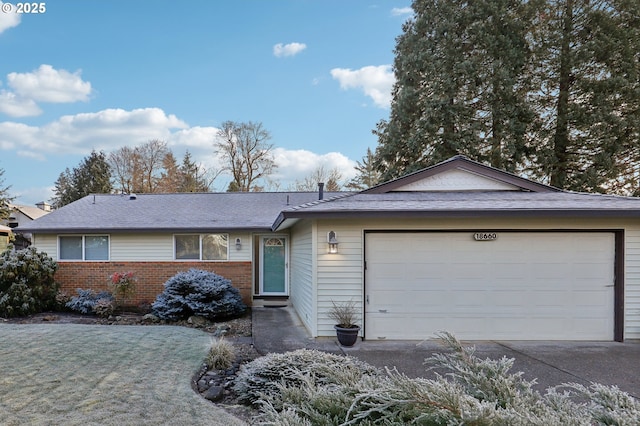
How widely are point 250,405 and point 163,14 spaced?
10.3m

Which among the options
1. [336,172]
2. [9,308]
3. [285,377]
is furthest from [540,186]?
[336,172]

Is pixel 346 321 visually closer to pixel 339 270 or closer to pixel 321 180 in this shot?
pixel 339 270

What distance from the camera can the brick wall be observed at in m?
10.1

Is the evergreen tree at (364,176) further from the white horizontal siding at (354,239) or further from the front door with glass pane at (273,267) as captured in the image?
the white horizontal siding at (354,239)

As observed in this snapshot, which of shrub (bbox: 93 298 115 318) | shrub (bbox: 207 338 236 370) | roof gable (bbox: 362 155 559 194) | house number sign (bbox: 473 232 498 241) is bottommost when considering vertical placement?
shrub (bbox: 93 298 115 318)

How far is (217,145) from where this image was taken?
24.8 metres

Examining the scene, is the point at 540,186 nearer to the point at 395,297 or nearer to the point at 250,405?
the point at 395,297

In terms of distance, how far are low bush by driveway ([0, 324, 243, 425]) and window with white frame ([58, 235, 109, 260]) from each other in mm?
3653

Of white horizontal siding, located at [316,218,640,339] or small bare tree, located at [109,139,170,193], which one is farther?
small bare tree, located at [109,139,170,193]

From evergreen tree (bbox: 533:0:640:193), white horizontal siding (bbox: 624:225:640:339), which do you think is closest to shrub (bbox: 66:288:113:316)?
white horizontal siding (bbox: 624:225:640:339)

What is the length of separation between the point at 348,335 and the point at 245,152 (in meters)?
20.9

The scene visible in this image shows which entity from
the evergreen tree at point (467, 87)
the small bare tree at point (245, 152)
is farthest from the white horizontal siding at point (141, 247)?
the small bare tree at point (245, 152)

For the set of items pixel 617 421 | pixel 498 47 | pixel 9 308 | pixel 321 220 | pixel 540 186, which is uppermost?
pixel 498 47

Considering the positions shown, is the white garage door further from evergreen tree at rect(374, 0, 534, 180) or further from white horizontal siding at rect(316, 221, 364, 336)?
evergreen tree at rect(374, 0, 534, 180)
